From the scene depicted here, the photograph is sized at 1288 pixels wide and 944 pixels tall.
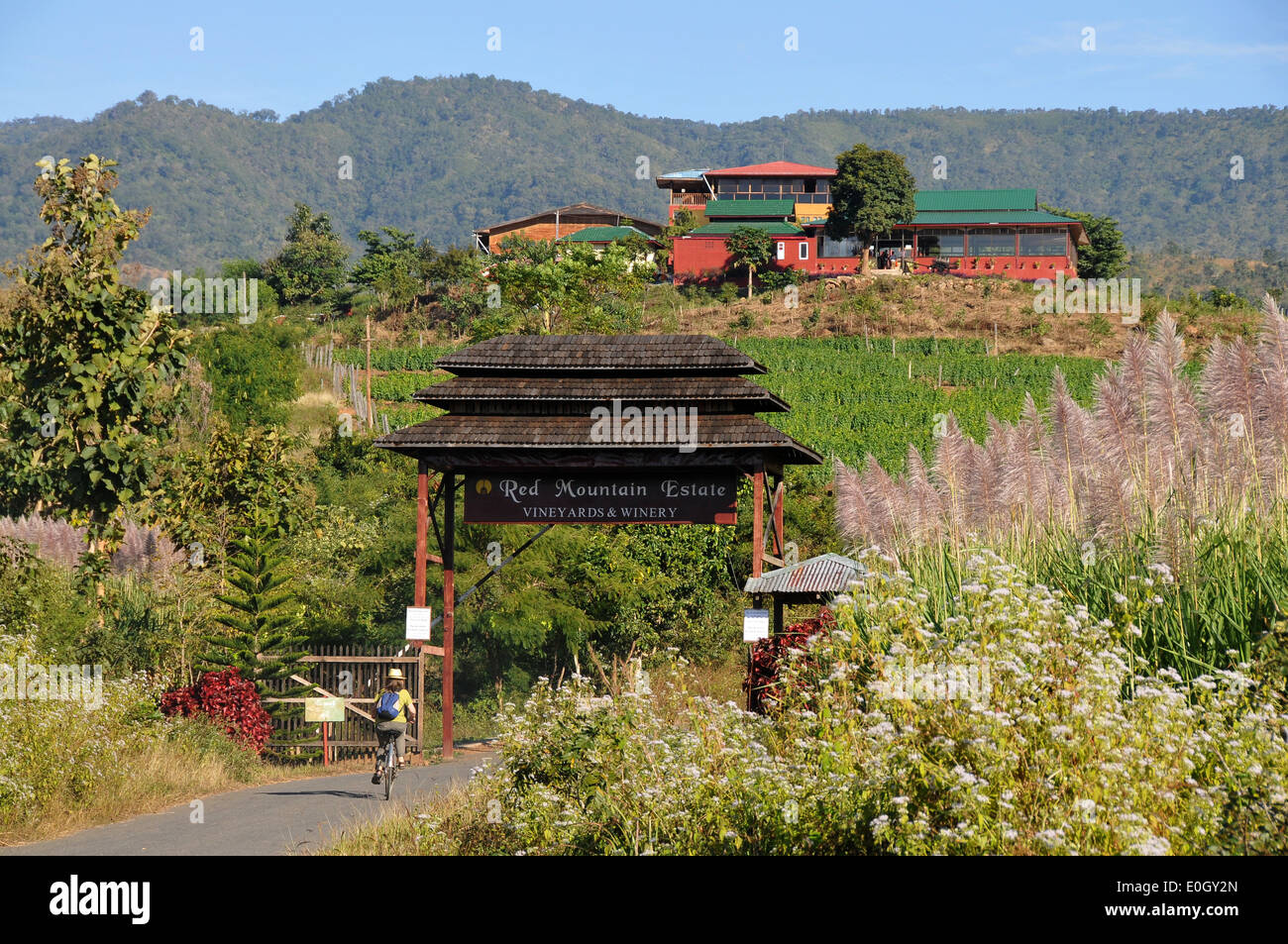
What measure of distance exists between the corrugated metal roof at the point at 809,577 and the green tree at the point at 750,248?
70713 millimetres

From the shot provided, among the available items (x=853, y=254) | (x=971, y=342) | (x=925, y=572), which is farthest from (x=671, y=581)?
(x=853, y=254)

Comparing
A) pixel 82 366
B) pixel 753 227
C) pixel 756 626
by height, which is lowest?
pixel 756 626

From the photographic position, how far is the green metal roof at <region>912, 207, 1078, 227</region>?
91381 millimetres

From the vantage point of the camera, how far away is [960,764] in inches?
323

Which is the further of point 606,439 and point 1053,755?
Result: point 606,439

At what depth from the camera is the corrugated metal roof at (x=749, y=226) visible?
304 feet

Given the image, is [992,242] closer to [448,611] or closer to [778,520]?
[778,520]

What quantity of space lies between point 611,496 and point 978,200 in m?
83.9

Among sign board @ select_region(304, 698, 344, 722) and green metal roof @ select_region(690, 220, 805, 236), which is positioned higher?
green metal roof @ select_region(690, 220, 805, 236)

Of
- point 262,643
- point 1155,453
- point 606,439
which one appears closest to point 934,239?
point 262,643

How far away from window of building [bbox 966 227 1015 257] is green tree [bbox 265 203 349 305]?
4805 cm

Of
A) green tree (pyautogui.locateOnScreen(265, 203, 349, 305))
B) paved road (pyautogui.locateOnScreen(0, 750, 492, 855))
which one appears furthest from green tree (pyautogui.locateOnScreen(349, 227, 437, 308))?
paved road (pyautogui.locateOnScreen(0, 750, 492, 855))

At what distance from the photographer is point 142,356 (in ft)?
72.3

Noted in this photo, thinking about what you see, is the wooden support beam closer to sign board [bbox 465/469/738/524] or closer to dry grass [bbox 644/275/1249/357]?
sign board [bbox 465/469/738/524]
